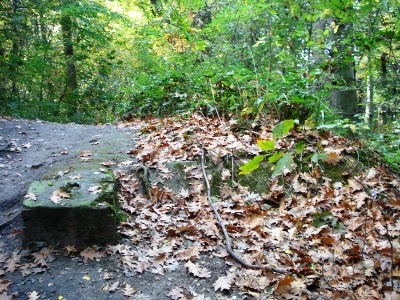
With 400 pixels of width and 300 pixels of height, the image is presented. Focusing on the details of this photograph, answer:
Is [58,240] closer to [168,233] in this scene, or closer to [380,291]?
[168,233]

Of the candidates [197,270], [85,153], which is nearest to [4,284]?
[197,270]

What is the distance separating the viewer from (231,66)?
25.9ft

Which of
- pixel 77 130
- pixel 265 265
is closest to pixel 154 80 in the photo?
pixel 77 130

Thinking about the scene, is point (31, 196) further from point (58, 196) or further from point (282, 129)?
point (282, 129)

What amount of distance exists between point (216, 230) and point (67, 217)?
1.84 m

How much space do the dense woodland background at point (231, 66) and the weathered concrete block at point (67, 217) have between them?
3.18 m

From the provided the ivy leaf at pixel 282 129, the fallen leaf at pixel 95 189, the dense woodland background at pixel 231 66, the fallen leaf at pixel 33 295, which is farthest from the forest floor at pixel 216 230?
the dense woodland background at pixel 231 66

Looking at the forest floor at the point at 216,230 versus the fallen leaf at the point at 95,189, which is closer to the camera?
the forest floor at the point at 216,230

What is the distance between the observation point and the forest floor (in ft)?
10.7

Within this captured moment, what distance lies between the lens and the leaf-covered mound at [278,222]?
3.36 meters

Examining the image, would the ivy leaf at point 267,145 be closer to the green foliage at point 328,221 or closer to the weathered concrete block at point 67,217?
the weathered concrete block at point 67,217

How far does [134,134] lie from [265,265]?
14.2 ft

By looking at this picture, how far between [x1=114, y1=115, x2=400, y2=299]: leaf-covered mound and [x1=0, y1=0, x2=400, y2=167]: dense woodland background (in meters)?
0.88

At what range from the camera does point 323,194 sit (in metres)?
4.79
